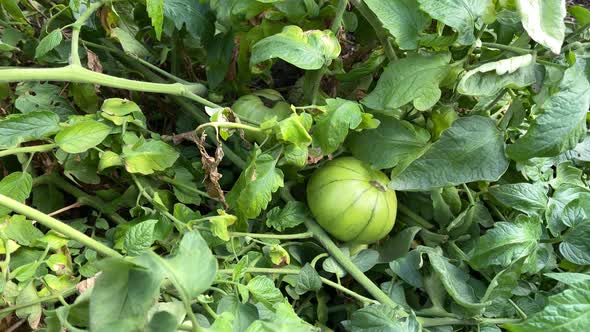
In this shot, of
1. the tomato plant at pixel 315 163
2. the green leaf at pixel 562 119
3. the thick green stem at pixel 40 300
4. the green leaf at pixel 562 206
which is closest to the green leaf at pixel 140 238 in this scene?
the tomato plant at pixel 315 163

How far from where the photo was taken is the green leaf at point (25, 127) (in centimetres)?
82

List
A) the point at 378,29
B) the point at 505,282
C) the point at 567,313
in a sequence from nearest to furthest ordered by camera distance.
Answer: the point at 567,313, the point at 505,282, the point at 378,29

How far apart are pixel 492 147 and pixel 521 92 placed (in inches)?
9.0

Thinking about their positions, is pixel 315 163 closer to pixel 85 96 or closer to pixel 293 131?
pixel 293 131

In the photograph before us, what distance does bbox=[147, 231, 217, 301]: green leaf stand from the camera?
49 cm

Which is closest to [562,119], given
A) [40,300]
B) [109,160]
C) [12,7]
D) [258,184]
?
[258,184]

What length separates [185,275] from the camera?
0.50 metres

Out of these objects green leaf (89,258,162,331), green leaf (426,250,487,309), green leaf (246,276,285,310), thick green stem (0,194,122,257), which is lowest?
green leaf (426,250,487,309)

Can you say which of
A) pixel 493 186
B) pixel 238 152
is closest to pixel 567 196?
pixel 493 186

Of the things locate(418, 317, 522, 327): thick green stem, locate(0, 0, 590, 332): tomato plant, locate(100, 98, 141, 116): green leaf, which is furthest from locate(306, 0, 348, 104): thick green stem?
locate(418, 317, 522, 327): thick green stem

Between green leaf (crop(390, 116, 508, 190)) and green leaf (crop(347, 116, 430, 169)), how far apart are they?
48 mm

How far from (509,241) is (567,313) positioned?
235mm

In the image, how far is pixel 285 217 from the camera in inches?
38.2

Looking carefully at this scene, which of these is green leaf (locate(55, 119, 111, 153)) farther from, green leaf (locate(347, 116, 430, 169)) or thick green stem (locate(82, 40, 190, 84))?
green leaf (locate(347, 116, 430, 169))
